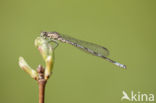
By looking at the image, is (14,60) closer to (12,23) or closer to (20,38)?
(20,38)

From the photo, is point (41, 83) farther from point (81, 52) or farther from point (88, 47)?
point (81, 52)

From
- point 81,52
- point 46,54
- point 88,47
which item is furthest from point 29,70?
point 81,52

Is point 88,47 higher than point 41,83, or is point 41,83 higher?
point 88,47

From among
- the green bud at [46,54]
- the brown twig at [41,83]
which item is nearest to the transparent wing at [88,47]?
the green bud at [46,54]

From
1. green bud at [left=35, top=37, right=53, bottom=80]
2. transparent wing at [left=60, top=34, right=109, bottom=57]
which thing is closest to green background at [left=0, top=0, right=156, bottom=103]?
transparent wing at [left=60, top=34, right=109, bottom=57]

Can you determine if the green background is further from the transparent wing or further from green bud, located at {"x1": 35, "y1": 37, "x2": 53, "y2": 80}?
green bud, located at {"x1": 35, "y1": 37, "x2": 53, "y2": 80}

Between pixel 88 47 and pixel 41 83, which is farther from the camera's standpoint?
pixel 88 47

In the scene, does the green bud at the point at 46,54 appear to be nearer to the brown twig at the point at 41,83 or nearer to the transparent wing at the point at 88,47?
the brown twig at the point at 41,83

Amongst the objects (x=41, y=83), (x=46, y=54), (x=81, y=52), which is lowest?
(x=41, y=83)

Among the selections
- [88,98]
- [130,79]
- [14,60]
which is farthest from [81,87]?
[14,60]
